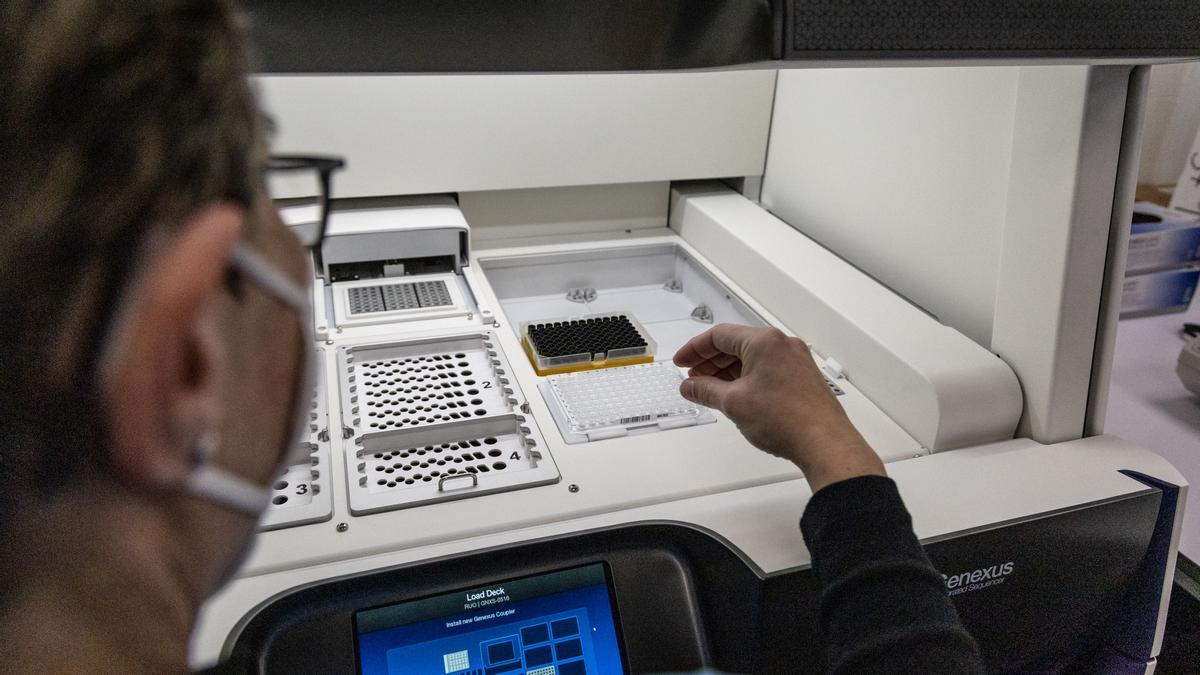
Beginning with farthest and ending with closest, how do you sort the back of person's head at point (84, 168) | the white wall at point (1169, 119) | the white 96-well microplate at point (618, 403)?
the white wall at point (1169, 119) → the white 96-well microplate at point (618, 403) → the back of person's head at point (84, 168)

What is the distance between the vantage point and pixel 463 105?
5.09ft

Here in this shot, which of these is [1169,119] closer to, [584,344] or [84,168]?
[584,344]

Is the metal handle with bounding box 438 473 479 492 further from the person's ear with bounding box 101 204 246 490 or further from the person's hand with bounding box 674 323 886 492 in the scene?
the person's ear with bounding box 101 204 246 490

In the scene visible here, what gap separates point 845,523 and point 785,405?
0.15 meters

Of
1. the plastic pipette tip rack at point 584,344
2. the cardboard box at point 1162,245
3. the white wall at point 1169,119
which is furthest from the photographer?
the white wall at point 1169,119

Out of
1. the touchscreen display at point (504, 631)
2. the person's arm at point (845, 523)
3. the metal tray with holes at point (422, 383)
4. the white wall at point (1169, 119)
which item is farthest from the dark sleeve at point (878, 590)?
the white wall at point (1169, 119)

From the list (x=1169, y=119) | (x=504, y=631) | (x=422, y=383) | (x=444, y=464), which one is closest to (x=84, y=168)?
(x=504, y=631)

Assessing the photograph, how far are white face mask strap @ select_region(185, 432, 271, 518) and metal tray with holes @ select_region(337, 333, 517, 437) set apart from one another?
0.59 m

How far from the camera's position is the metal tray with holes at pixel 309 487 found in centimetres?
89

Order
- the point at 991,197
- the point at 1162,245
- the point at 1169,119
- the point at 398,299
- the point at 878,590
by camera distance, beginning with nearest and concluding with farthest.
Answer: the point at 878,590 < the point at 991,197 < the point at 398,299 < the point at 1162,245 < the point at 1169,119

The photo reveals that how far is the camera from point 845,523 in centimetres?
79

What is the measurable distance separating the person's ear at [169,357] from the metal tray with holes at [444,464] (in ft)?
1.77

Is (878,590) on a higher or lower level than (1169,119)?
lower

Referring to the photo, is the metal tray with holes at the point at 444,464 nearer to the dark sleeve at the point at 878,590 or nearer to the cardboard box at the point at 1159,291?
the dark sleeve at the point at 878,590
